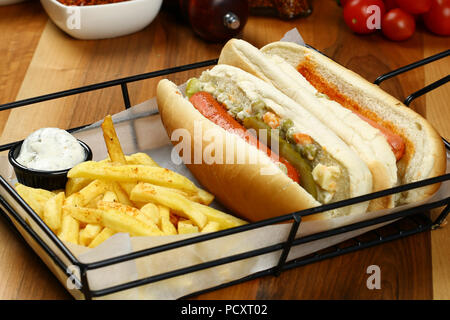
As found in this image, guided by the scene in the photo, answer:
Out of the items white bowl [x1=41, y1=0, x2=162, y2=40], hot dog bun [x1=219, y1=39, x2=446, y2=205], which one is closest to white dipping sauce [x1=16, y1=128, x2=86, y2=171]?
hot dog bun [x1=219, y1=39, x2=446, y2=205]

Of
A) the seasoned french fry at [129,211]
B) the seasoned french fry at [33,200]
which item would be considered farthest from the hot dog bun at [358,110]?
the seasoned french fry at [33,200]

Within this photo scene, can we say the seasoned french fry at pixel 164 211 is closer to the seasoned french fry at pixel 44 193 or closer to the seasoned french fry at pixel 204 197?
the seasoned french fry at pixel 204 197

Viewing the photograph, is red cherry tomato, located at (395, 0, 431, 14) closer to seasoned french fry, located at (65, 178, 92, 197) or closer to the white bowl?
the white bowl

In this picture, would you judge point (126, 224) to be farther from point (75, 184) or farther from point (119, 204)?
point (75, 184)

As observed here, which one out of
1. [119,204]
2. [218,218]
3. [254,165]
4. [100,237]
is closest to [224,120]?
[254,165]
